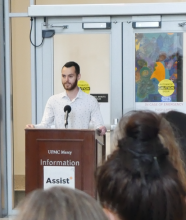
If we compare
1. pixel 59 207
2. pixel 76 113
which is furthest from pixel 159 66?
pixel 59 207

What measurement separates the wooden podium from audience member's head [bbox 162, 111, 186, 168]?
168 centimetres

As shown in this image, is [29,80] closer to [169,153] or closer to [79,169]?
[79,169]

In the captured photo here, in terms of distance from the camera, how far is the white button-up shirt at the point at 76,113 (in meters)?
4.43

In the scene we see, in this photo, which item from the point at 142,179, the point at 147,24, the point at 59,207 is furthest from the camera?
the point at 147,24

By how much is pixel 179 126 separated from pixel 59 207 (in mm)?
1024

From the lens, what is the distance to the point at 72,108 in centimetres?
449

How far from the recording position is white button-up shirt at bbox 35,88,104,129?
14.5 feet

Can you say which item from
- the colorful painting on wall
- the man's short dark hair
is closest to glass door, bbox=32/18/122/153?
the colorful painting on wall

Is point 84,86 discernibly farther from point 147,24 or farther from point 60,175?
point 60,175

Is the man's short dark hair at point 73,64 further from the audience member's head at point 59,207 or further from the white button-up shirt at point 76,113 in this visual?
the audience member's head at point 59,207

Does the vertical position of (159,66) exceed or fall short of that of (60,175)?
it exceeds it

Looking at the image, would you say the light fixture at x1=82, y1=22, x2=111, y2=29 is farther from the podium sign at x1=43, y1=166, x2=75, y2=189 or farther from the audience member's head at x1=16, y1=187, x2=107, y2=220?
the audience member's head at x1=16, y1=187, x2=107, y2=220

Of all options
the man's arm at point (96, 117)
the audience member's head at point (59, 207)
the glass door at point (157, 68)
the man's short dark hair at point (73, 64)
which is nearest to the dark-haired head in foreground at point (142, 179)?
the audience member's head at point (59, 207)

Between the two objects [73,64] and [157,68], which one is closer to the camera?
[73,64]
